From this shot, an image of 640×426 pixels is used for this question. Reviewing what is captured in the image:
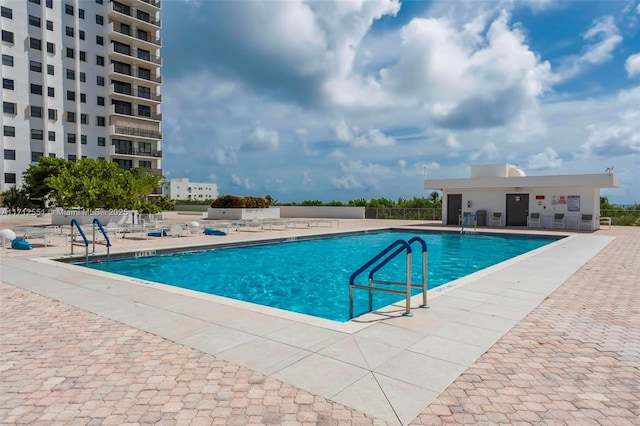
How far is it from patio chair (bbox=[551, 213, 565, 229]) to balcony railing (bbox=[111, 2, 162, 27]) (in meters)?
A: 53.3

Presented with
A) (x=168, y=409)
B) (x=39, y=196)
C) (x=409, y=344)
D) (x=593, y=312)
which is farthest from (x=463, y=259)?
(x=39, y=196)

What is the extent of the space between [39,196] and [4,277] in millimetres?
35089

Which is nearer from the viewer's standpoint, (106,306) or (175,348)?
(175,348)

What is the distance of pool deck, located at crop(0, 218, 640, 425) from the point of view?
9.19 feet

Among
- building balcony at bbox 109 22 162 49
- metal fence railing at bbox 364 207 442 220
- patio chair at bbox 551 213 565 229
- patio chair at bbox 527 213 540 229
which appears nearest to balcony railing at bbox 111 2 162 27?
building balcony at bbox 109 22 162 49

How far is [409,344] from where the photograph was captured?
13.4 feet

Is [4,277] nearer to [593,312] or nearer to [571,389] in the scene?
[571,389]

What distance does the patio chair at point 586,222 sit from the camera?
68.3ft

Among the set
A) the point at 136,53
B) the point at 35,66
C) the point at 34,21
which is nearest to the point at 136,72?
the point at 136,53

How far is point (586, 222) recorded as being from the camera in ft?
68.7

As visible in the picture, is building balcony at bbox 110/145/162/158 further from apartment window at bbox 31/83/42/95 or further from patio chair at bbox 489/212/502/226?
patio chair at bbox 489/212/502/226

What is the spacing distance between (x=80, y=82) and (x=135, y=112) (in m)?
6.71

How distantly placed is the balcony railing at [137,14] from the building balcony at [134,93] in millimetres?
9305

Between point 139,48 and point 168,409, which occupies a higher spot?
point 139,48
